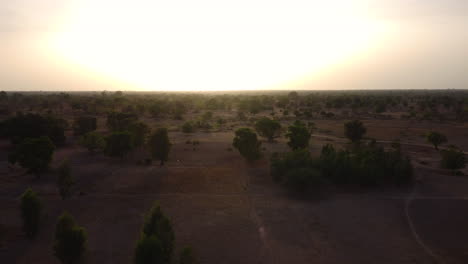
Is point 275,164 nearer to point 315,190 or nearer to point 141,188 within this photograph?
point 315,190

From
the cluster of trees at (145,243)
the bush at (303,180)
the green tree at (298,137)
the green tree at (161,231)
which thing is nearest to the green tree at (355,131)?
the green tree at (298,137)

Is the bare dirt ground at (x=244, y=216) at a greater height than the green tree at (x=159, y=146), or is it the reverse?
the green tree at (x=159, y=146)

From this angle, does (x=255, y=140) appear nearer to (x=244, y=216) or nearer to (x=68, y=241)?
(x=244, y=216)

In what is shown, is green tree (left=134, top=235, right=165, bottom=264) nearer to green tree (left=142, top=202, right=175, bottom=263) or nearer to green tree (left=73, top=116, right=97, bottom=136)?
green tree (left=142, top=202, right=175, bottom=263)

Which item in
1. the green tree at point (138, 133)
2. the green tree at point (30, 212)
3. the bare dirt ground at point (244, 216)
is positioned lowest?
the bare dirt ground at point (244, 216)

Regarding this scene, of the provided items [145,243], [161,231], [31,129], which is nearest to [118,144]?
[31,129]

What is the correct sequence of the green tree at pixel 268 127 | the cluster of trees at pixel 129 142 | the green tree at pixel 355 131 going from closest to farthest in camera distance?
the cluster of trees at pixel 129 142 < the green tree at pixel 355 131 < the green tree at pixel 268 127

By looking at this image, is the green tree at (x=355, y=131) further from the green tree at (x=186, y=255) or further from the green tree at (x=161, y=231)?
the green tree at (x=186, y=255)
